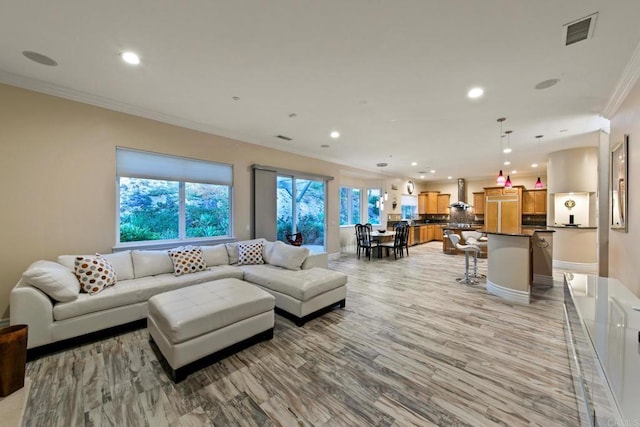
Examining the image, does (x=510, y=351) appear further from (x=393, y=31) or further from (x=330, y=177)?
(x=330, y=177)

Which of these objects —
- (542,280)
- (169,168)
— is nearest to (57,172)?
(169,168)

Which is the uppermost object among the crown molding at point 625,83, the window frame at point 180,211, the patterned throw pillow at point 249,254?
the crown molding at point 625,83

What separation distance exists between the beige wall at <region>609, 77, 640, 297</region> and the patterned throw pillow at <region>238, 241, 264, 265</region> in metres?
4.80

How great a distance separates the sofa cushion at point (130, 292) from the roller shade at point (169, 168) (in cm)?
167

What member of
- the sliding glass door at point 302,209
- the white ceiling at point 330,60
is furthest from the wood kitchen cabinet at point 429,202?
the white ceiling at point 330,60

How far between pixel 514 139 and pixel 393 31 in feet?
15.4

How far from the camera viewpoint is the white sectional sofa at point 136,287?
2420 mm

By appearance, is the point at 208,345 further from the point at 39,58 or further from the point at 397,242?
the point at 397,242

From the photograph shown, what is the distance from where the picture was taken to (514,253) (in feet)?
13.0

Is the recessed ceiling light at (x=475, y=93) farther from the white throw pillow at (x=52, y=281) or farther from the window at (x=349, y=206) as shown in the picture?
A: the window at (x=349, y=206)

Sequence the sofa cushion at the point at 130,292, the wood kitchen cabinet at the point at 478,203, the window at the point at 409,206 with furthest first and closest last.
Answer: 1. the window at the point at 409,206
2. the wood kitchen cabinet at the point at 478,203
3. the sofa cushion at the point at 130,292

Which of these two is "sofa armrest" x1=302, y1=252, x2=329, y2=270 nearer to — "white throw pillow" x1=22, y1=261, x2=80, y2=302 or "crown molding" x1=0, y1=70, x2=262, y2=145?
"white throw pillow" x1=22, y1=261, x2=80, y2=302

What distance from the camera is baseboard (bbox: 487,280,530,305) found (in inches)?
151

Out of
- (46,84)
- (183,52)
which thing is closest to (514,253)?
(183,52)
